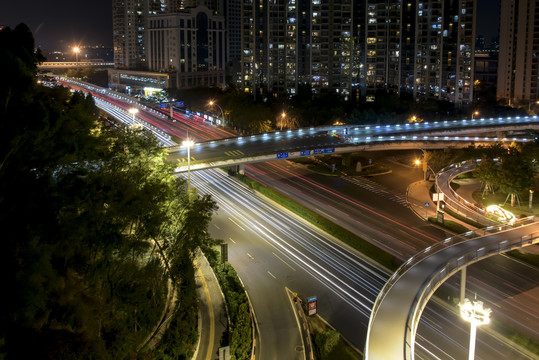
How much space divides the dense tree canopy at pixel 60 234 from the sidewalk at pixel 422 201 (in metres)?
24.5

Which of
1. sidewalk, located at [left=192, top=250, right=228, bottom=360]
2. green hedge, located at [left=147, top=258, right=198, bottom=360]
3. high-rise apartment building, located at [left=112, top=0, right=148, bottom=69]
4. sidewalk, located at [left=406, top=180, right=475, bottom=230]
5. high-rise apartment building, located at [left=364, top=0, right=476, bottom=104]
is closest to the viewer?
green hedge, located at [left=147, top=258, right=198, bottom=360]

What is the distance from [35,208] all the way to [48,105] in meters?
3.39

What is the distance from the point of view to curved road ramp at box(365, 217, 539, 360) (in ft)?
55.1

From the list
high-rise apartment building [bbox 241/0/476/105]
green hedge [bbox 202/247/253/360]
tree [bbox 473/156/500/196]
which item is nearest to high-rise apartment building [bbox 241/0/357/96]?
high-rise apartment building [bbox 241/0/476/105]

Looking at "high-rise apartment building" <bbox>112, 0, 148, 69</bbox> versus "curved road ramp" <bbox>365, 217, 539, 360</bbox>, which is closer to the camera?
"curved road ramp" <bbox>365, 217, 539, 360</bbox>

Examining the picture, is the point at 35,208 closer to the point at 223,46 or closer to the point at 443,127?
Answer: the point at 443,127

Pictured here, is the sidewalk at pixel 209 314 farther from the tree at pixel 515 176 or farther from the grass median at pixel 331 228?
the tree at pixel 515 176

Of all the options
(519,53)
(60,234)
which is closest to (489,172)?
(60,234)

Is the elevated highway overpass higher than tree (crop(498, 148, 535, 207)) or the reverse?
higher

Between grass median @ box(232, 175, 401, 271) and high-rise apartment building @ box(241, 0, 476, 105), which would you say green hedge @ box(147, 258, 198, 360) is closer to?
grass median @ box(232, 175, 401, 271)

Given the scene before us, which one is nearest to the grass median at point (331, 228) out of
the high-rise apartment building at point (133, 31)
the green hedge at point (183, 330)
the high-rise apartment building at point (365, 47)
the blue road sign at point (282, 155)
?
the blue road sign at point (282, 155)

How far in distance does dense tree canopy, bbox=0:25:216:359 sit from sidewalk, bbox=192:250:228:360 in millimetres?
2404

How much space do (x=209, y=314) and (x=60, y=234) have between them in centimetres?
974

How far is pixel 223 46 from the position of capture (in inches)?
5556
